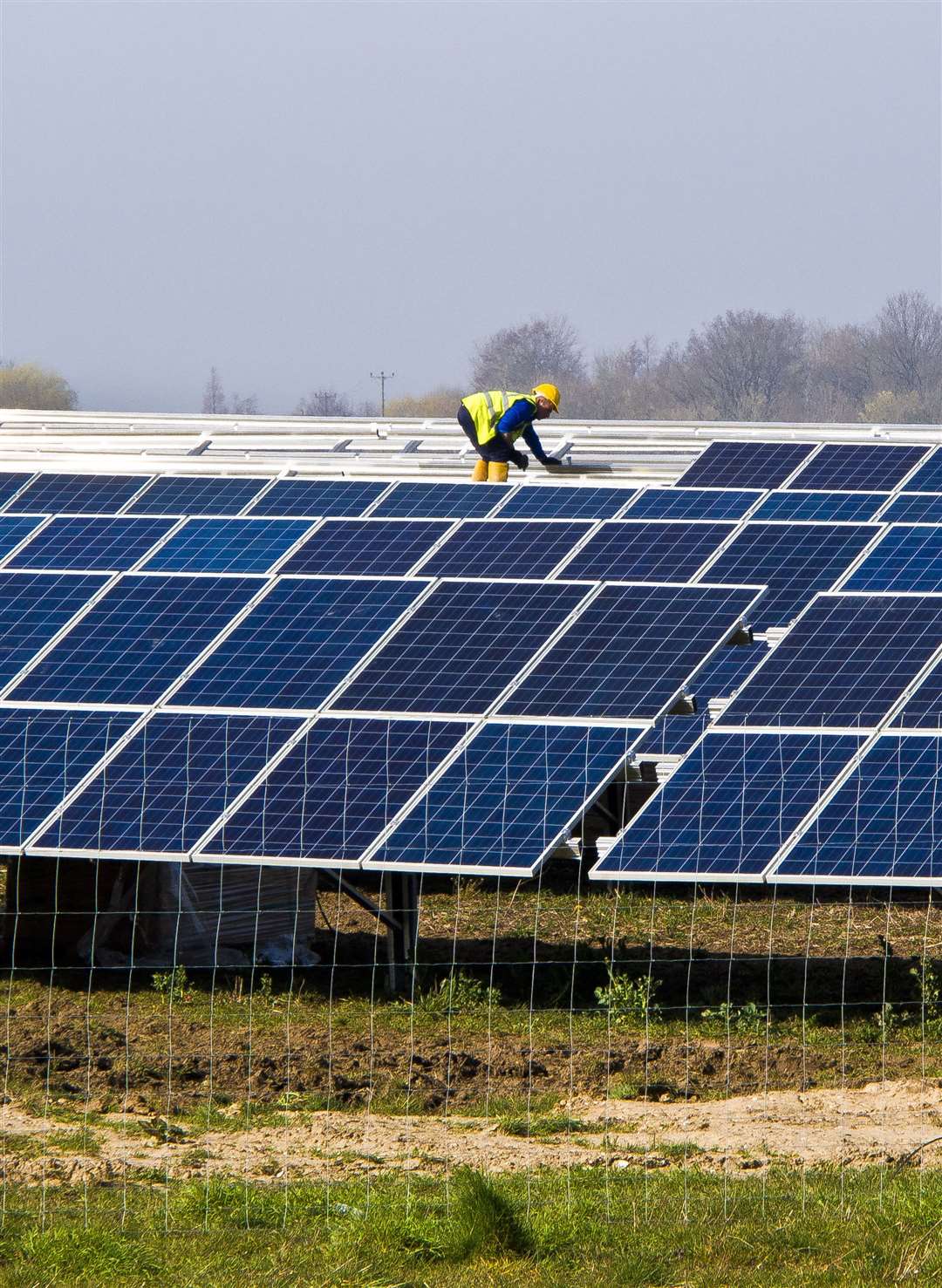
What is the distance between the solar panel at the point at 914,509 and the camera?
27.4 m

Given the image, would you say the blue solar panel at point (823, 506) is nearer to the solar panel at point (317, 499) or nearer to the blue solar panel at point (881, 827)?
the solar panel at point (317, 499)

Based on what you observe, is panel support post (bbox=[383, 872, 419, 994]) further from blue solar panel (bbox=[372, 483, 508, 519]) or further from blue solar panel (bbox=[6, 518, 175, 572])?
blue solar panel (bbox=[372, 483, 508, 519])

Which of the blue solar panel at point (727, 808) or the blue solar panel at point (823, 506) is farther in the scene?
the blue solar panel at point (823, 506)

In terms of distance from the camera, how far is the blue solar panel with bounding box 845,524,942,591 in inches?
885

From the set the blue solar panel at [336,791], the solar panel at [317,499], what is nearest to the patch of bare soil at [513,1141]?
the blue solar panel at [336,791]

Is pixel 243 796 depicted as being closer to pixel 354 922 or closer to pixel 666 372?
pixel 354 922

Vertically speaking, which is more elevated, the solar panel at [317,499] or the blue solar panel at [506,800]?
the solar panel at [317,499]

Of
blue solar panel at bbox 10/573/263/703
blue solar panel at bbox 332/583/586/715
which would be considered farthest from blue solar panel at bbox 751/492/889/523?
blue solar panel at bbox 10/573/263/703

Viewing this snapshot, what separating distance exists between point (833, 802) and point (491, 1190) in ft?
18.4

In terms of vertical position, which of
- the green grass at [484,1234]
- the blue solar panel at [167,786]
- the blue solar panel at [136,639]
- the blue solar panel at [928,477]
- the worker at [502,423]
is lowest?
the green grass at [484,1234]

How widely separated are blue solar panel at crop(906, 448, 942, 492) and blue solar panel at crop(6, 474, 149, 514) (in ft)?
36.9

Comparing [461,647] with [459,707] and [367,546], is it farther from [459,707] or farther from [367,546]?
[367,546]

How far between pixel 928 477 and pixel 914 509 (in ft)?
5.71

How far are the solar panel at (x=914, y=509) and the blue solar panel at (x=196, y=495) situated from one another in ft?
28.9
